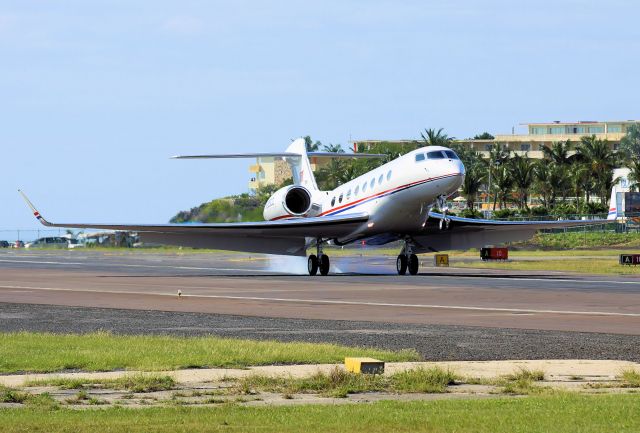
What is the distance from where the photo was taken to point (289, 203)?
53156 millimetres

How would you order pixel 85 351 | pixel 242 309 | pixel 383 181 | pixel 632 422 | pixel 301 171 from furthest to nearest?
pixel 301 171 < pixel 383 181 < pixel 242 309 < pixel 85 351 < pixel 632 422

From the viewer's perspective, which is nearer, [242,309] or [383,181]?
[242,309]

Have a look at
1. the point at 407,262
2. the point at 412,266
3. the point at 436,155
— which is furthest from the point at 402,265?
the point at 436,155

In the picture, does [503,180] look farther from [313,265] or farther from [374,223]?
[374,223]

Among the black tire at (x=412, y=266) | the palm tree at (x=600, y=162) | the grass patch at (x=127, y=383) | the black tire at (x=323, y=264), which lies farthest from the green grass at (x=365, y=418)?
the palm tree at (x=600, y=162)

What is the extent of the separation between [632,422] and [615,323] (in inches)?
527

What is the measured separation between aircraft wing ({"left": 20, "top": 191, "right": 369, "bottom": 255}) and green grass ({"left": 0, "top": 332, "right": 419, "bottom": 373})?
27.6 metres

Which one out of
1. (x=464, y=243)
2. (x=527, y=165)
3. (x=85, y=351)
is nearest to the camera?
(x=85, y=351)

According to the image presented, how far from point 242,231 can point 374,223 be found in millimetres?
5558

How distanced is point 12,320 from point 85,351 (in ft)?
26.0

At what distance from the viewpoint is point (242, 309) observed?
95.4ft

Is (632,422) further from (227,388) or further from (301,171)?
(301,171)

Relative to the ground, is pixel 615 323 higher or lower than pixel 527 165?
lower

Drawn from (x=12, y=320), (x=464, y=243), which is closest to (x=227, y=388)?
(x=12, y=320)
